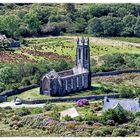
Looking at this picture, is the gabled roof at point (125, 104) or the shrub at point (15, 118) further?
the gabled roof at point (125, 104)

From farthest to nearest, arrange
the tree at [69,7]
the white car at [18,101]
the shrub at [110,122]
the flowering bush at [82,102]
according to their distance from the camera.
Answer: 1. the tree at [69,7]
2. the white car at [18,101]
3. the flowering bush at [82,102]
4. the shrub at [110,122]

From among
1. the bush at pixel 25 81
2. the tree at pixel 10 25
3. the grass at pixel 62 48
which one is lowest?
the bush at pixel 25 81

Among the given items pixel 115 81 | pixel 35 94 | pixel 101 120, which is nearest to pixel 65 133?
pixel 101 120

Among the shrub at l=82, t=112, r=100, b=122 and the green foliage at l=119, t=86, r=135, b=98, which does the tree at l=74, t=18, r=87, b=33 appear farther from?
the shrub at l=82, t=112, r=100, b=122

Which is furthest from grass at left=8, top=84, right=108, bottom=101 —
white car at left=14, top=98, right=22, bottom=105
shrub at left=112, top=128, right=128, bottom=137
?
shrub at left=112, top=128, right=128, bottom=137

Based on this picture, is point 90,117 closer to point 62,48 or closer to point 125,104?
point 125,104

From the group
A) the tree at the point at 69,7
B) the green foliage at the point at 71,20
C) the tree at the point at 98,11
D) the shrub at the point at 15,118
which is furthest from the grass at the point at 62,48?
the shrub at the point at 15,118

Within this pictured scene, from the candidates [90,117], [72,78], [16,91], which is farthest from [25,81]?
[90,117]

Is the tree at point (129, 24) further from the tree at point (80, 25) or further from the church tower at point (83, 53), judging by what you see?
the church tower at point (83, 53)
